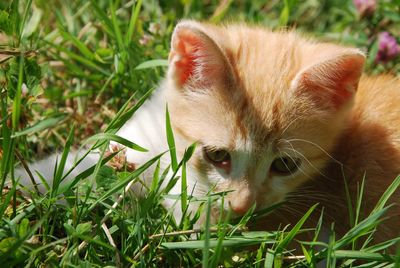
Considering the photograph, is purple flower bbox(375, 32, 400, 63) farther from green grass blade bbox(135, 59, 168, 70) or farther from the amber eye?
the amber eye

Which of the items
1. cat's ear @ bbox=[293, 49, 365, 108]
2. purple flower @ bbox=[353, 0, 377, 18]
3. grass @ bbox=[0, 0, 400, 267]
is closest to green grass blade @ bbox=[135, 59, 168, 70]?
grass @ bbox=[0, 0, 400, 267]

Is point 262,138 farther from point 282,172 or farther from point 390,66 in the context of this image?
point 390,66

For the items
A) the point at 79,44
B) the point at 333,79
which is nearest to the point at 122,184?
the point at 333,79

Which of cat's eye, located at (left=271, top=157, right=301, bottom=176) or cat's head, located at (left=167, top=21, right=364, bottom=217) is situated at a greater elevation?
cat's head, located at (left=167, top=21, right=364, bottom=217)

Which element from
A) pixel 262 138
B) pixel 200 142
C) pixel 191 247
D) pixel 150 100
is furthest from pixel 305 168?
pixel 150 100

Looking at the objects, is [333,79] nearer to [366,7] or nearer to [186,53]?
Answer: [186,53]
